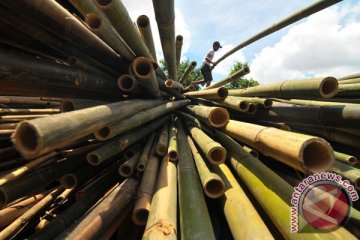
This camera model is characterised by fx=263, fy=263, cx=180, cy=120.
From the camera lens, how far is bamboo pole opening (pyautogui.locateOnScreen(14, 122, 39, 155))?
1207 mm

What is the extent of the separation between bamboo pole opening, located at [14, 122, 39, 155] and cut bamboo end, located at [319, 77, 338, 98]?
2.02 m

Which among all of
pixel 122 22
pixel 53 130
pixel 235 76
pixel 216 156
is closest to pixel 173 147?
pixel 216 156

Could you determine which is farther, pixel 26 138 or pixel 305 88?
pixel 305 88

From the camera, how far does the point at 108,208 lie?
1.99m

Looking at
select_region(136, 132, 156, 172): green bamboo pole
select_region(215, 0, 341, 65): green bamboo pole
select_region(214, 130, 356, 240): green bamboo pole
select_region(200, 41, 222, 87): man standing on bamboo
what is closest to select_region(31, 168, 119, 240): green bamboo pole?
select_region(136, 132, 156, 172): green bamboo pole

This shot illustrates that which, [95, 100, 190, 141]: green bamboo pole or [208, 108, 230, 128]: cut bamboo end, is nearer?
[95, 100, 190, 141]: green bamboo pole

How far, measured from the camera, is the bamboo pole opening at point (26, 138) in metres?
1.21

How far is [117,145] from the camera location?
2.47m

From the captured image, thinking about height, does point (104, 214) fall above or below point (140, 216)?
above

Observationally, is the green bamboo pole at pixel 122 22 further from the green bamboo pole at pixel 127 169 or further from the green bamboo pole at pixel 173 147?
the green bamboo pole at pixel 127 169

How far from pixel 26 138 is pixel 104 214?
0.92 meters

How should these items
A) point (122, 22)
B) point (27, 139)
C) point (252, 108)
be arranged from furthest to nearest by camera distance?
point (252, 108), point (122, 22), point (27, 139)

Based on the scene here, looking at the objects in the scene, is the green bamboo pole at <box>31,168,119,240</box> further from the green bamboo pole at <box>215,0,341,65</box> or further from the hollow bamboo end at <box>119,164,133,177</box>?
the green bamboo pole at <box>215,0,341,65</box>

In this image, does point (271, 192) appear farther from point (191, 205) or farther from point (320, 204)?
point (191, 205)
